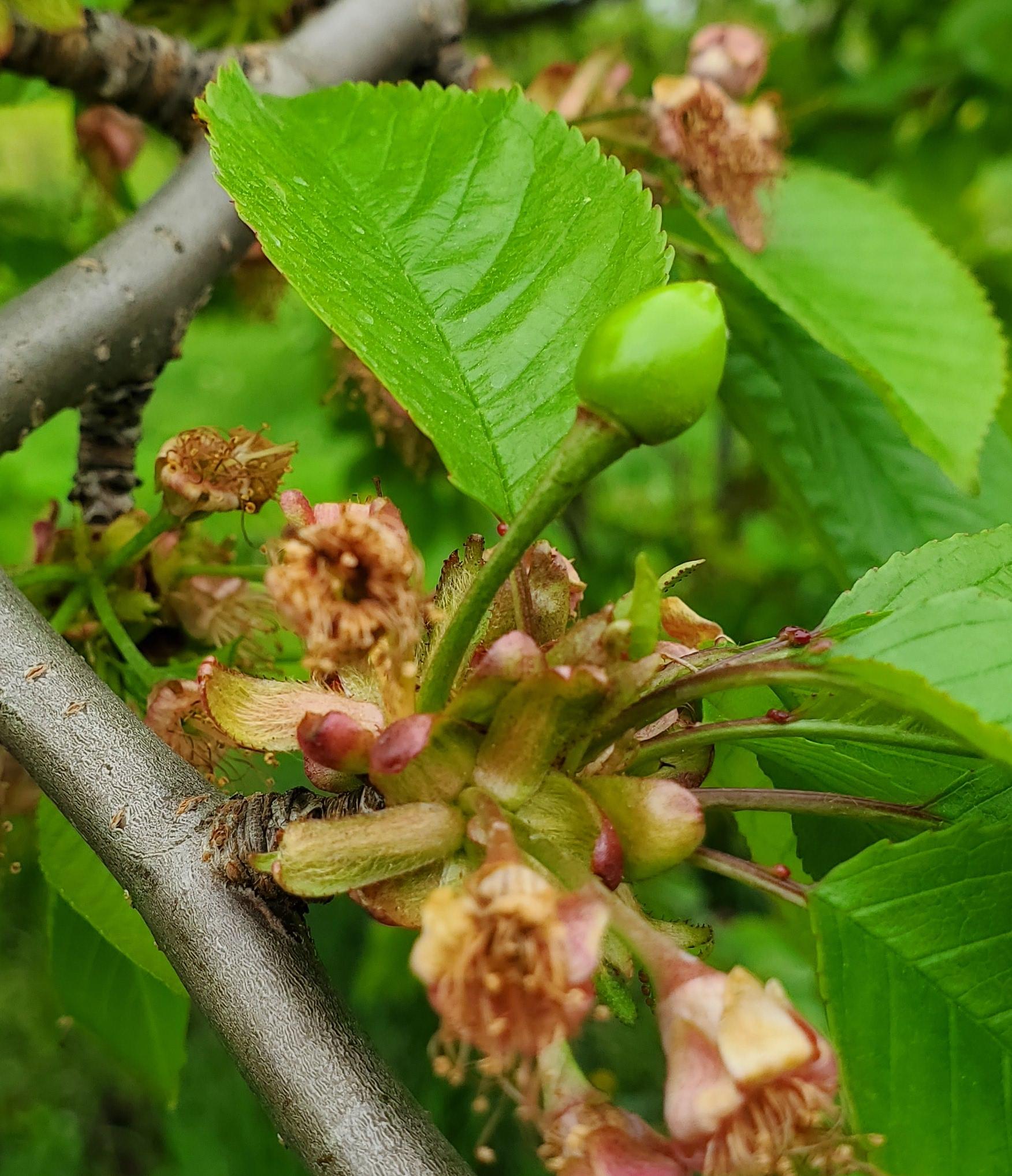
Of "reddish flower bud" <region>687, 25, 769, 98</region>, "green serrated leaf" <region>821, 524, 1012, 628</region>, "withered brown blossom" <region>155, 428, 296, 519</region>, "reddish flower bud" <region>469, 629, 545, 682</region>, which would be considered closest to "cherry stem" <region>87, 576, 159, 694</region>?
"withered brown blossom" <region>155, 428, 296, 519</region>

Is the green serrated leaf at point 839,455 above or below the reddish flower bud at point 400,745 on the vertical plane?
below

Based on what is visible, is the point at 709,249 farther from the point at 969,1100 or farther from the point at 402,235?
the point at 969,1100

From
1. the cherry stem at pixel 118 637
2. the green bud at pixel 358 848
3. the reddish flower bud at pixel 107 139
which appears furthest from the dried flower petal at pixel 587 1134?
the reddish flower bud at pixel 107 139

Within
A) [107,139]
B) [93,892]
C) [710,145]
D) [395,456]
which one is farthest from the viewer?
[395,456]

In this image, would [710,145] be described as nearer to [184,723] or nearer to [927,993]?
[184,723]

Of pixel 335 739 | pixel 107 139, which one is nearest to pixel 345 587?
pixel 335 739

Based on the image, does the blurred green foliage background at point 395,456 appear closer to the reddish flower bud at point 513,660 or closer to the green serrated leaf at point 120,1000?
the green serrated leaf at point 120,1000

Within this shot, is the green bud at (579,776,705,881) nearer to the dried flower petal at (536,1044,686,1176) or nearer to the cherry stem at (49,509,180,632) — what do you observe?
the dried flower petal at (536,1044,686,1176)

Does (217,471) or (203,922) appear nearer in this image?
(203,922)
